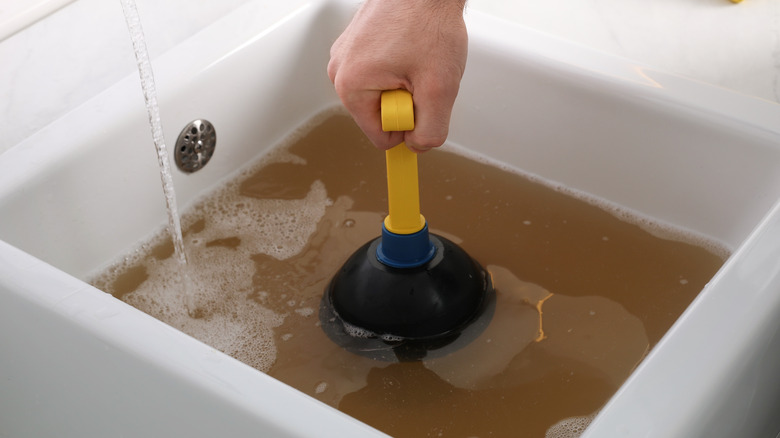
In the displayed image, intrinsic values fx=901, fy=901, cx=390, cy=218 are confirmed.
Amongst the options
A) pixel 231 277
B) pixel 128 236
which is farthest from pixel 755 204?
pixel 128 236

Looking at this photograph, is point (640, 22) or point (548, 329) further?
point (640, 22)

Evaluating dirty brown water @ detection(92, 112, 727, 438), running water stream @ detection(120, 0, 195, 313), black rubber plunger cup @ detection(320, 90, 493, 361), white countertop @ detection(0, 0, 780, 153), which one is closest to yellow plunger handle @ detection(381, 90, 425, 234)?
black rubber plunger cup @ detection(320, 90, 493, 361)

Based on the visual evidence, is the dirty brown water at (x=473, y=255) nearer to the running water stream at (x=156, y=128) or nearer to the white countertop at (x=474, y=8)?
the running water stream at (x=156, y=128)

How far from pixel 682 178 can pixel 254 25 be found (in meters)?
0.54

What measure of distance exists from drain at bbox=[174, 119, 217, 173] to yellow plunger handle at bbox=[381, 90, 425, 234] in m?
0.33

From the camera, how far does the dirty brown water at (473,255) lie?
31.9 inches

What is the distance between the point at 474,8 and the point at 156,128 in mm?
498

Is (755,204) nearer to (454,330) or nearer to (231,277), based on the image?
(454,330)

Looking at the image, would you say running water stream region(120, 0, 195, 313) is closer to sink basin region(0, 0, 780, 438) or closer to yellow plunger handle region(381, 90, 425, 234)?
sink basin region(0, 0, 780, 438)

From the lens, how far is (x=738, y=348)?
66 centimetres

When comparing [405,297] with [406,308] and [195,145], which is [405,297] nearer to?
[406,308]

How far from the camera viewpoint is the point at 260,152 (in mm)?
1146

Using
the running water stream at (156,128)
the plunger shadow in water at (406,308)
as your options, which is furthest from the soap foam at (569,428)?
the running water stream at (156,128)

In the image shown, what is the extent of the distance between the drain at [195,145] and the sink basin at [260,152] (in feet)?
0.05
